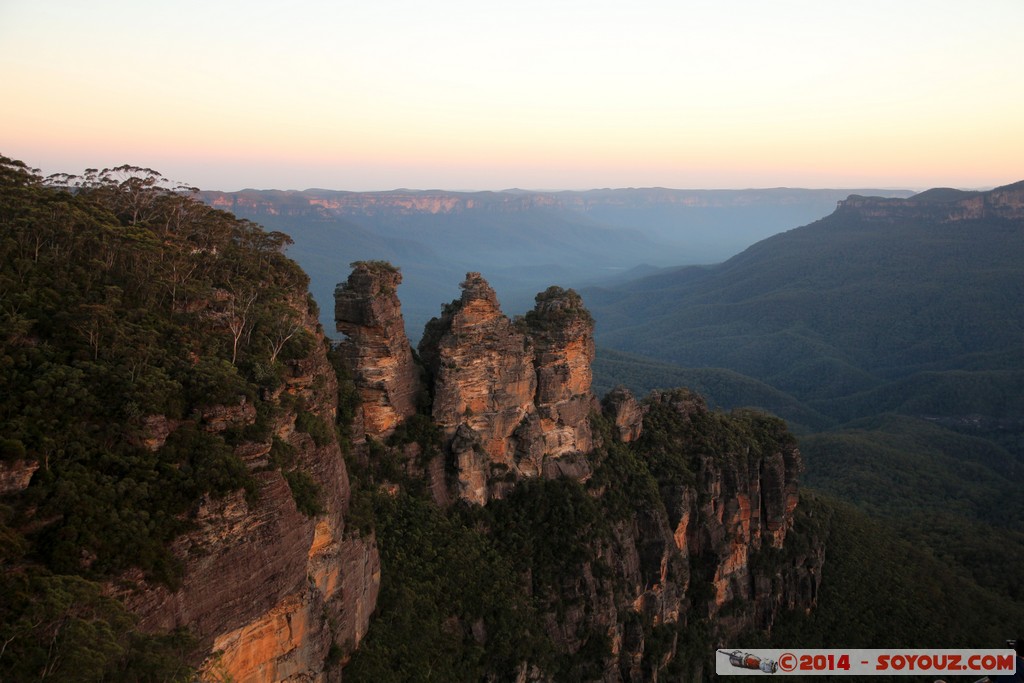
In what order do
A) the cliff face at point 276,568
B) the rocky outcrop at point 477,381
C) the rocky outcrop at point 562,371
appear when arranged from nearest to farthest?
the cliff face at point 276,568 → the rocky outcrop at point 477,381 → the rocky outcrop at point 562,371

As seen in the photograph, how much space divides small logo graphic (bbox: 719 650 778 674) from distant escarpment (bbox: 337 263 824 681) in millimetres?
7763

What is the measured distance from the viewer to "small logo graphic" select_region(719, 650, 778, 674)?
25.6m

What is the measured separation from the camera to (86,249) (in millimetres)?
23984

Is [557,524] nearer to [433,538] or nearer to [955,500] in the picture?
[433,538]

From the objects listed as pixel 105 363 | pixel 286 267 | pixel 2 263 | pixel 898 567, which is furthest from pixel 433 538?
pixel 898 567

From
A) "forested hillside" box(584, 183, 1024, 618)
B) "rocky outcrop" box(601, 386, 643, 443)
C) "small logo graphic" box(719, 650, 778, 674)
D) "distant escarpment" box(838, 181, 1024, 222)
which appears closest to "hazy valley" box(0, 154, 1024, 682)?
"rocky outcrop" box(601, 386, 643, 443)

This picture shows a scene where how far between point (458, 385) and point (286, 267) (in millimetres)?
10440

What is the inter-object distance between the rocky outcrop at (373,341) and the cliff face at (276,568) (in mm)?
4707

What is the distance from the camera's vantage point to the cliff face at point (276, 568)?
712 inches

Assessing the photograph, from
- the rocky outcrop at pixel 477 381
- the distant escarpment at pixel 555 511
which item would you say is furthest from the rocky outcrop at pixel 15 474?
the rocky outcrop at pixel 477 381

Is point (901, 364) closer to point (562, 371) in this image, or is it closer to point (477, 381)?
point (562, 371)

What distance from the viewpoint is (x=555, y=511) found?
37312 mm

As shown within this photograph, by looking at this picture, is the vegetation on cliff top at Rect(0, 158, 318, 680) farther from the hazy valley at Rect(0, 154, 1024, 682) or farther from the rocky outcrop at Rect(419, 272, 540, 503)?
the rocky outcrop at Rect(419, 272, 540, 503)

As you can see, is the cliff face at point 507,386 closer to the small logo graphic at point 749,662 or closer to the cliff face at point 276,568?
the cliff face at point 276,568
